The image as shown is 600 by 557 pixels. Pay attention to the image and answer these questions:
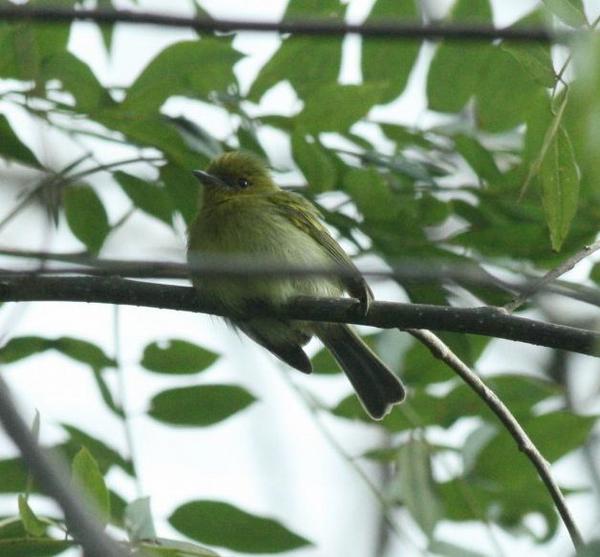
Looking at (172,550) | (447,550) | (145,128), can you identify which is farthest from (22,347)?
(447,550)

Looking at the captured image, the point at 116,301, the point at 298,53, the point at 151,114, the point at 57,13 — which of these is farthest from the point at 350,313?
the point at 57,13

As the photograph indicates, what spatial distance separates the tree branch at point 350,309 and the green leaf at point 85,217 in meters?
0.93

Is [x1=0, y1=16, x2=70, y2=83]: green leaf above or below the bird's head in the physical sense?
below

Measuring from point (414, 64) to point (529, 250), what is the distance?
884 millimetres

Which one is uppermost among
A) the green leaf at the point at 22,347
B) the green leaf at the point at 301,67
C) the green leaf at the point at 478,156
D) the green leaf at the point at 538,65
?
the green leaf at the point at 301,67

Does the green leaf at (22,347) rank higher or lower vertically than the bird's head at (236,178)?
lower

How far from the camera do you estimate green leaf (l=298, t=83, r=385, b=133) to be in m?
3.86

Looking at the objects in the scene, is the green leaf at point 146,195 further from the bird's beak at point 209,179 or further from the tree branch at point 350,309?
the tree branch at point 350,309

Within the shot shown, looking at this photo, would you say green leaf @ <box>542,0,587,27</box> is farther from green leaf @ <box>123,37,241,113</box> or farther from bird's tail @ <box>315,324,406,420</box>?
bird's tail @ <box>315,324,406,420</box>

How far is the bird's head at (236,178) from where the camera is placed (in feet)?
15.7

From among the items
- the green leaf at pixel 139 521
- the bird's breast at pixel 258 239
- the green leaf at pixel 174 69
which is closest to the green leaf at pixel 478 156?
the bird's breast at pixel 258 239

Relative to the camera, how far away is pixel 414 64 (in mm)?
4324

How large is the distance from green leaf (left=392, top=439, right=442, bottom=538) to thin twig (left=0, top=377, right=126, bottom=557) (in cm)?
245

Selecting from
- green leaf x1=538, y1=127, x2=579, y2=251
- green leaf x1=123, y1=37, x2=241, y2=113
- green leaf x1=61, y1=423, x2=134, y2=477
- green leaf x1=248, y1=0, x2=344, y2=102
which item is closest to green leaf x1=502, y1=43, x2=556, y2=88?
green leaf x1=538, y1=127, x2=579, y2=251
